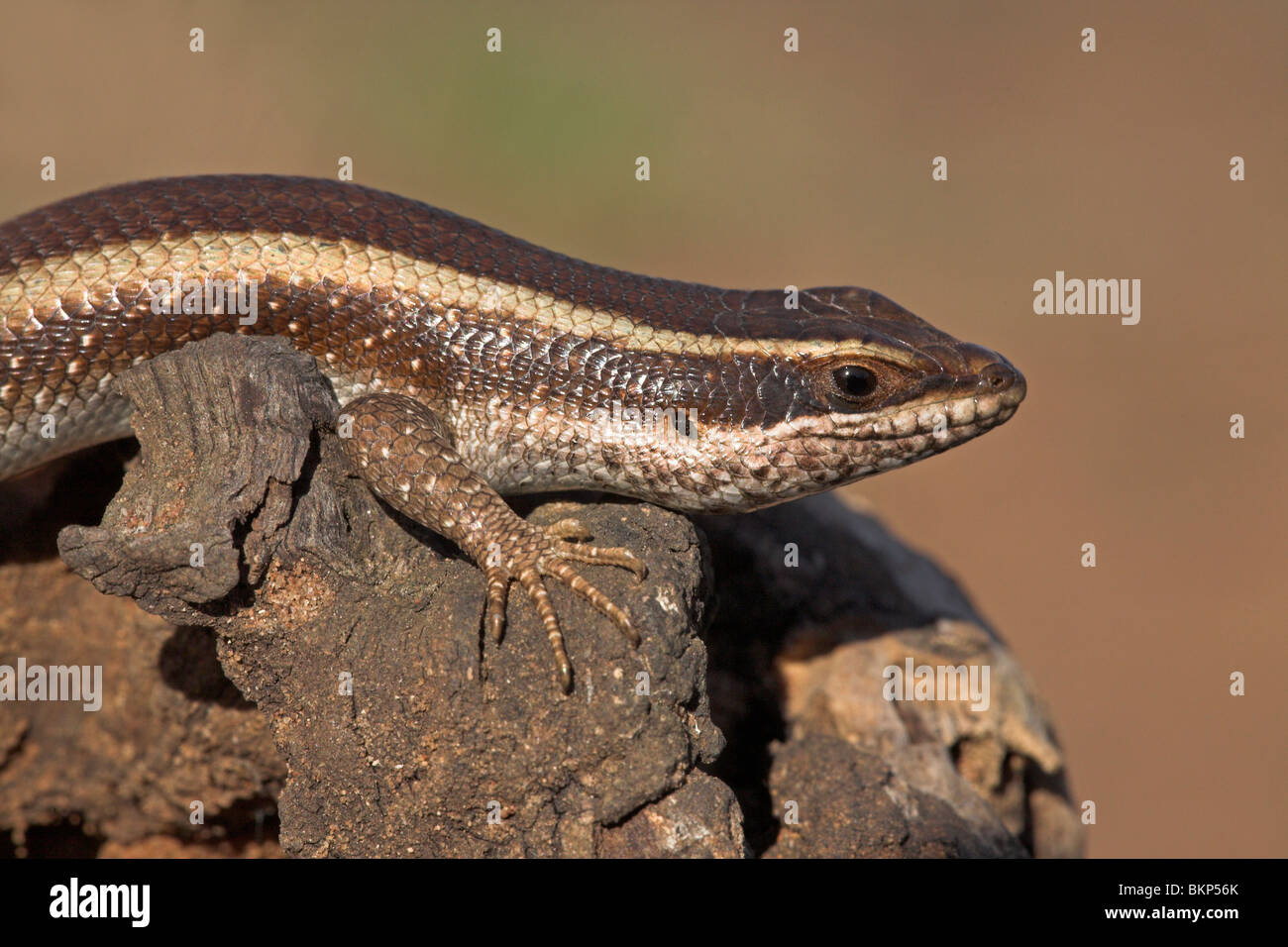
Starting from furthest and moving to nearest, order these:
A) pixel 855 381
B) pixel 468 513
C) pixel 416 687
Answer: pixel 855 381 < pixel 468 513 < pixel 416 687

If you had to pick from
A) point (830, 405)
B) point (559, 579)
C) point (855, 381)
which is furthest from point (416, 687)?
point (855, 381)

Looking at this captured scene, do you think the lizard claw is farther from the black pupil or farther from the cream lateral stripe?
the black pupil

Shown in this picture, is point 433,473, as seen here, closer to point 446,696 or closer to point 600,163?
point 446,696

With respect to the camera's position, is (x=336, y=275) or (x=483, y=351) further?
(x=483, y=351)

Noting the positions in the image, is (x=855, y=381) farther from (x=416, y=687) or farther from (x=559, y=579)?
(x=416, y=687)

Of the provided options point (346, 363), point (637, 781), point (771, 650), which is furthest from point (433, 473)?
point (771, 650)

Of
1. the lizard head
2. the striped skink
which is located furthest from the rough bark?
the lizard head
